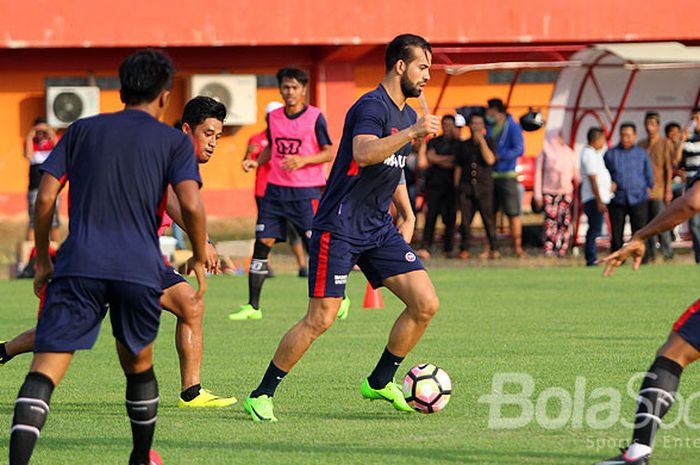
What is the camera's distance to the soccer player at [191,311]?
873 cm

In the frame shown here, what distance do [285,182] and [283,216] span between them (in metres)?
0.43

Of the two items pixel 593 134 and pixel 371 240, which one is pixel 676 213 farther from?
pixel 593 134

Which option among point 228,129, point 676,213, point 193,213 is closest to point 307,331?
point 193,213

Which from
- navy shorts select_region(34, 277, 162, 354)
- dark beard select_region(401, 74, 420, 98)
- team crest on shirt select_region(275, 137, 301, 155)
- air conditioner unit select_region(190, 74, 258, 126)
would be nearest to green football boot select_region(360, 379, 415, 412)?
dark beard select_region(401, 74, 420, 98)

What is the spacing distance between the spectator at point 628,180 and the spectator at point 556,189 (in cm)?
119

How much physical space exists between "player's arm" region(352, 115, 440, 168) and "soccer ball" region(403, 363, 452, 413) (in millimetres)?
1276

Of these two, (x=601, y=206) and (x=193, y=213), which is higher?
(x=193, y=213)

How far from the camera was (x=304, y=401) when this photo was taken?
9.11m

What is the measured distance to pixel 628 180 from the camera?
21297 millimetres

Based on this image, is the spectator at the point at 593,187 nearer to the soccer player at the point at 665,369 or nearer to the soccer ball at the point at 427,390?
the soccer ball at the point at 427,390

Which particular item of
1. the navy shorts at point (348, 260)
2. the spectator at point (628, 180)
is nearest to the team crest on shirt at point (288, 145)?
the navy shorts at point (348, 260)

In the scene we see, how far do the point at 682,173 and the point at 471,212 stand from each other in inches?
130

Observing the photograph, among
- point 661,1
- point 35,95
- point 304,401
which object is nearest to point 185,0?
point 35,95

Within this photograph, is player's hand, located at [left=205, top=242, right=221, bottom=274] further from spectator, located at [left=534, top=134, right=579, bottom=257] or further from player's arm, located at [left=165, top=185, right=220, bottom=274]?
spectator, located at [left=534, top=134, right=579, bottom=257]
